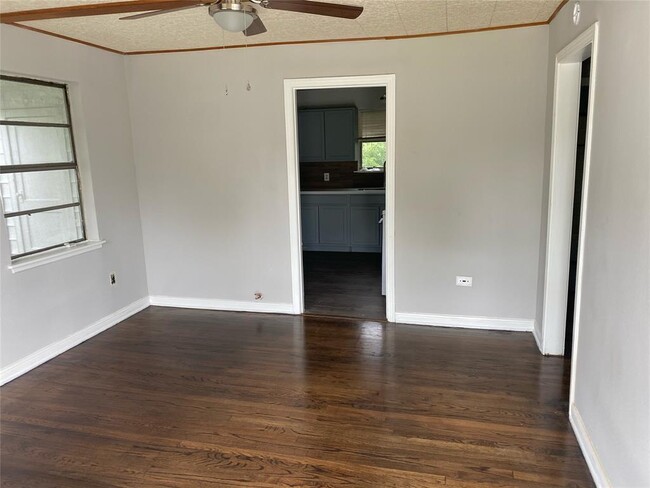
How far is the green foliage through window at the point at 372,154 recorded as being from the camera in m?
7.02

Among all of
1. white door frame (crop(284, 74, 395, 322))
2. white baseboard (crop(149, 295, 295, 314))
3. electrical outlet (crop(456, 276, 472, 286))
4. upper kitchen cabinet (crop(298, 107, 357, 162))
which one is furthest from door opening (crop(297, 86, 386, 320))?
electrical outlet (crop(456, 276, 472, 286))

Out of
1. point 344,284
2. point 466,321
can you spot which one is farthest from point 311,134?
point 466,321

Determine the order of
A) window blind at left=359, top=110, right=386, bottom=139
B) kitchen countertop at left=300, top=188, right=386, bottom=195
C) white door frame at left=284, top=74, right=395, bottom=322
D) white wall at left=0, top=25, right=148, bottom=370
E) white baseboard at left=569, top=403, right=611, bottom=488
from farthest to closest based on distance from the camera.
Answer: window blind at left=359, top=110, right=386, bottom=139 → kitchen countertop at left=300, top=188, right=386, bottom=195 → white door frame at left=284, top=74, right=395, bottom=322 → white wall at left=0, top=25, right=148, bottom=370 → white baseboard at left=569, top=403, right=611, bottom=488

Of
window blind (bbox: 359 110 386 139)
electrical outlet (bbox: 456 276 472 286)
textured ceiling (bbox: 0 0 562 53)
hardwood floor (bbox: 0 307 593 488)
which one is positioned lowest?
hardwood floor (bbox: 0 307 593 488)

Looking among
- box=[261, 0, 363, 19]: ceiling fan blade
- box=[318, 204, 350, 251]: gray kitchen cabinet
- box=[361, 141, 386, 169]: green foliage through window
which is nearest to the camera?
box=[261, 0, 363, 19]: ceiling fan blade

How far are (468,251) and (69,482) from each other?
9.90 feet

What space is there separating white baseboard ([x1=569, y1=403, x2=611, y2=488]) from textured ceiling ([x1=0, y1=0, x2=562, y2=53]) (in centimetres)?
237

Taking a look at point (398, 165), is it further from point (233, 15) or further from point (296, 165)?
point (233, 15)

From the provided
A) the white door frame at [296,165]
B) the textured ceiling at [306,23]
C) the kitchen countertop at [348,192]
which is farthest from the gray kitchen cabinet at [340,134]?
the textured ceiling at [306,23]

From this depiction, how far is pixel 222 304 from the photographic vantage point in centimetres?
443

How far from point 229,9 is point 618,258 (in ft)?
6.70

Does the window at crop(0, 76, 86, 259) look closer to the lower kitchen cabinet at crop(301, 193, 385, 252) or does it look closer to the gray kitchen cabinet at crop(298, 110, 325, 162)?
the lower kitchen cabinet at crop(301, 193, 385, 252)

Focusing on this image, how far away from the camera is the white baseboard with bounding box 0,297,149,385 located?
3.12 meters

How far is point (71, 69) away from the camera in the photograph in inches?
139
